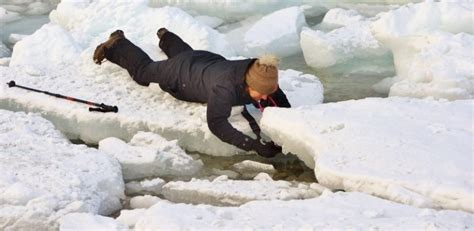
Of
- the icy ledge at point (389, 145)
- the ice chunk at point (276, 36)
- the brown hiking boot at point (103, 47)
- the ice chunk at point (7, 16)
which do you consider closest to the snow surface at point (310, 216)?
the icy ledge at point (389, 145)

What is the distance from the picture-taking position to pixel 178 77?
4.39 m

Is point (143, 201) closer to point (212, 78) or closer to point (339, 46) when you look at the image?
point (212, 78)

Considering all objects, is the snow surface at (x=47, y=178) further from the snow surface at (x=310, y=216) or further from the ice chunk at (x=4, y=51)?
the ice chunk at (x=4, y=51)

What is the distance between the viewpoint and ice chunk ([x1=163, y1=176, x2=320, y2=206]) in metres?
3.38

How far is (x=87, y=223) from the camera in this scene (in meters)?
2.91

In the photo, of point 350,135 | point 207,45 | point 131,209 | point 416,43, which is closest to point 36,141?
point 131,209

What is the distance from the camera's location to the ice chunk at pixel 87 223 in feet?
9.37

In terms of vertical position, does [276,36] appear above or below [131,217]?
below

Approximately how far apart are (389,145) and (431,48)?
2014 mm

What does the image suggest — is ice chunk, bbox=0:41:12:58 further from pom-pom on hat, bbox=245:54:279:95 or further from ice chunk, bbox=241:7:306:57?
pom-pom on hat, bbox=245:54:279:95

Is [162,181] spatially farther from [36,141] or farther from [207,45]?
[207,45]

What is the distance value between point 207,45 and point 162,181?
2.22 metres

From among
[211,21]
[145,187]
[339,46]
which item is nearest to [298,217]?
[145,187]

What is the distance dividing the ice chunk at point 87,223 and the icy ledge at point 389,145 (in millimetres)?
985
